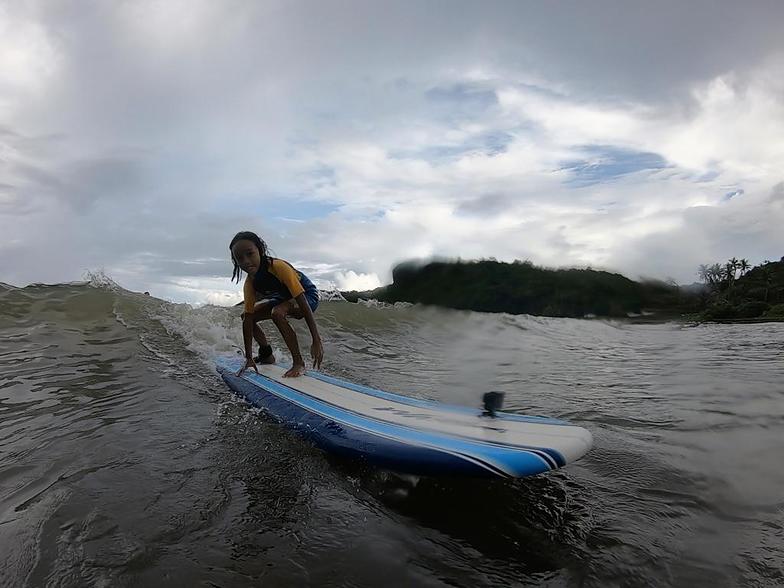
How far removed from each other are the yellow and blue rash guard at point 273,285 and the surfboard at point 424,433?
1189 millimetres

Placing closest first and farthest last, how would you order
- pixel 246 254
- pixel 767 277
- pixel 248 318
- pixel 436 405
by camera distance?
pixel 436 405, pixel 246 254, pixel 248 318, pixel 767 277

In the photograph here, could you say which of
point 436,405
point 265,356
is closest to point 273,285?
point 265,356

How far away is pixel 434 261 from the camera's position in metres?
5.63

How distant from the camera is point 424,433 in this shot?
3.06m

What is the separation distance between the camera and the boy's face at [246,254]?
16.7 feet

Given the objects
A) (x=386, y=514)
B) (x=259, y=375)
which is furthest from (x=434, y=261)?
(x=386, y=514)

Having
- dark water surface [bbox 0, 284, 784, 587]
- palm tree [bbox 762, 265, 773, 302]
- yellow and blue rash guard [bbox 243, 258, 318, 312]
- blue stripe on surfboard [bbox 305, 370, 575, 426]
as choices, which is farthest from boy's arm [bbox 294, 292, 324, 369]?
palm tree [bbox 762, 265, 773, 302]

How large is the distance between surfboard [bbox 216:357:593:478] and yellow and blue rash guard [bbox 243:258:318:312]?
1189mm

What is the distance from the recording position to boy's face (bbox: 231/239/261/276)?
5.10 metres

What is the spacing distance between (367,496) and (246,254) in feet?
10.3

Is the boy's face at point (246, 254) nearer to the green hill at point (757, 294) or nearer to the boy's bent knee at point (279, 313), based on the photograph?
the boy's bent knee at point (279, 313)

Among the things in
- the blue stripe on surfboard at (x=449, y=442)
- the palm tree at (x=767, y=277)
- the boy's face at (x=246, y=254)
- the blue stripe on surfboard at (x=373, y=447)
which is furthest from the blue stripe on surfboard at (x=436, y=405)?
the palm tree at (x=767, y=277)

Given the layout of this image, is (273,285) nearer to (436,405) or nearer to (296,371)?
(296,371)

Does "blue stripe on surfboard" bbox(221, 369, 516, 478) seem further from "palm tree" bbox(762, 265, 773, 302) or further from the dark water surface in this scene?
"palm tree" bbox(762, 265, 773, 302)
